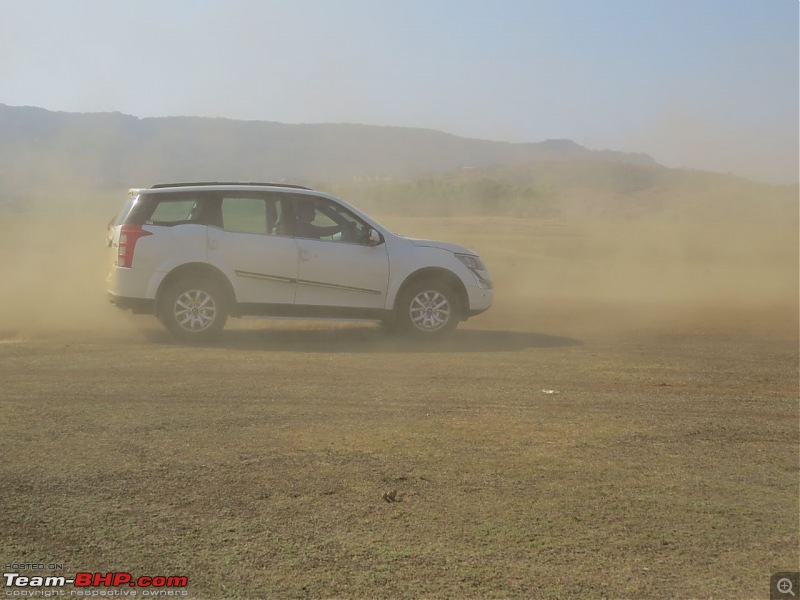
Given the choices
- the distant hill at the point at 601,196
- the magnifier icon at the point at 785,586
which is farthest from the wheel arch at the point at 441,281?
the distant hill at the point at 601,196

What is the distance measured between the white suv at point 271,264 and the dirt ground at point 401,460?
1.62 feet

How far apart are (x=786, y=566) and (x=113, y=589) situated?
323 centimetres

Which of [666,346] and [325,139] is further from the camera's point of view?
[325,139]

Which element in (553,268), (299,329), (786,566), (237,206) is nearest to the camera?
(786,566)

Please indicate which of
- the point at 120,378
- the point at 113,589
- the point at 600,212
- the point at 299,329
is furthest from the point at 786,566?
the point at 600,212

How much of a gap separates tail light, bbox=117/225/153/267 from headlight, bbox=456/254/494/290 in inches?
150

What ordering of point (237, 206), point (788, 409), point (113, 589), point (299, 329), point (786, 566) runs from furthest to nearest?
point (299, 329) → point (237, 206) → point (788, 409) → point (786, 566) → point (113, 589)

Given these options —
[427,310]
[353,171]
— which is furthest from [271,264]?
[353,171]

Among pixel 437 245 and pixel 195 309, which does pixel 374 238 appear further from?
pixel 195 309

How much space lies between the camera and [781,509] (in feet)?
18.6

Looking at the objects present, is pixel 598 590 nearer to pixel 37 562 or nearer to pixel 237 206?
pixel 37 562

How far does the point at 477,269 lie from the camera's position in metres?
12.2

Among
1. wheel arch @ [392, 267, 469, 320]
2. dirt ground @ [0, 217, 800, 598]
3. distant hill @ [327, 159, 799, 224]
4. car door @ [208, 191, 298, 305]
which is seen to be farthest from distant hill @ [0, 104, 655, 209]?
dirt ground @ [0, 217, 800, 598]

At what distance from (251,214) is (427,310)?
7.92 ft
